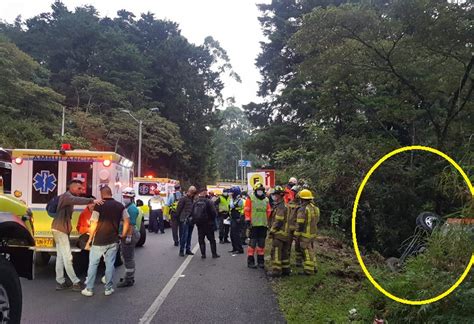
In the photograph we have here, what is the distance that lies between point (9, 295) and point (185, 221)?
7864 millimetres

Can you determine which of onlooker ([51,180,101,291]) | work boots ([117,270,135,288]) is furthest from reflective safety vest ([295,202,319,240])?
onlooker ([51,180,101,291])

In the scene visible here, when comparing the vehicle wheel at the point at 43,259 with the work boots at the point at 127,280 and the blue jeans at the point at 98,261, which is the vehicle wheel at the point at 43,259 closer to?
the work boots at the point at 127,280

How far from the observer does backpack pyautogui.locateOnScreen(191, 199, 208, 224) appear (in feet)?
37.8

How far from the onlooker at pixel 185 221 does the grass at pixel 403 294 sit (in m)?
4.09

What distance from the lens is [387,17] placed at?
14.1 metres

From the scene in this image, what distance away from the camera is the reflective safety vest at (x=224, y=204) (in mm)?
14709

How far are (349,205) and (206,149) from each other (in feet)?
139

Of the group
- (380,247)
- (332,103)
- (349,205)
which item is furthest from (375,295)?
(332,103)

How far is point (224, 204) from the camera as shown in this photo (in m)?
14.9

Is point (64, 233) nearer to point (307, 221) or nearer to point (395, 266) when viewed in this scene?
point (307, 221)

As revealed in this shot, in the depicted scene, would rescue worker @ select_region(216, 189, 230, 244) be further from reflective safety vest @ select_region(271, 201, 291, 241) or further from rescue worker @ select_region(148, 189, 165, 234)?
reflective safety vest @ select_region(271, 201, 291, 241)

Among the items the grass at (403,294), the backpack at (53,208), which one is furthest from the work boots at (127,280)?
the grass at (403,294)

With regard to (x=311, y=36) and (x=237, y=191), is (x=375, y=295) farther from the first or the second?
(x=311, y=36)

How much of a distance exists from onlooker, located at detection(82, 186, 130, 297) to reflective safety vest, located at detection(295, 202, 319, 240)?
11.3 ft
